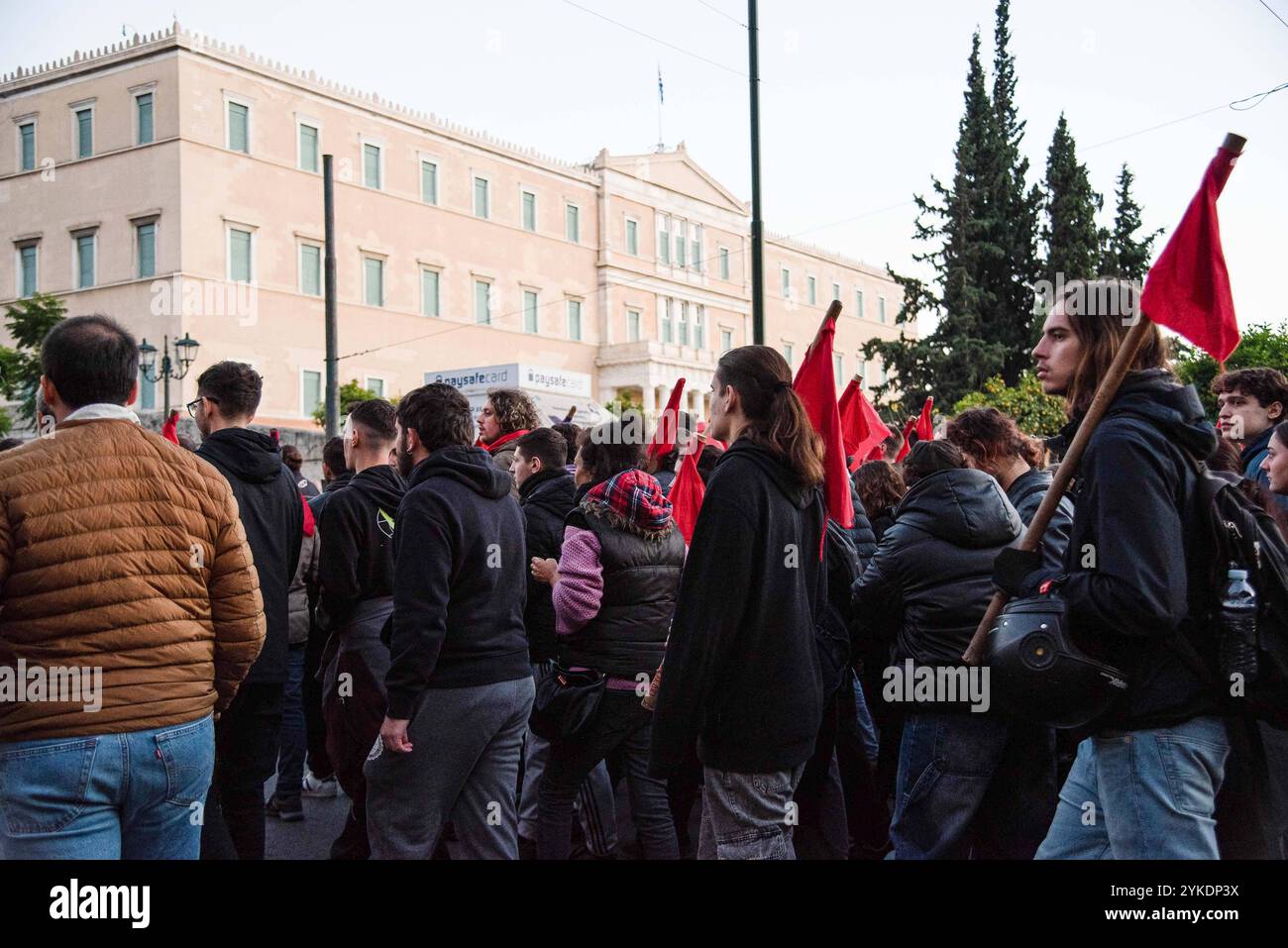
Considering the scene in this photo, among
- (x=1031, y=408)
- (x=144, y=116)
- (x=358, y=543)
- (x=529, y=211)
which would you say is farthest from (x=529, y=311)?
(x=358, y=543)

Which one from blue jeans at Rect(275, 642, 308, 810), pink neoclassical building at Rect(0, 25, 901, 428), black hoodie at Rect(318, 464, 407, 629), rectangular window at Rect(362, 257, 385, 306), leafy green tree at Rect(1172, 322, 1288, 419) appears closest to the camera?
black hoodie at Rect(318, 464, 407, 629)

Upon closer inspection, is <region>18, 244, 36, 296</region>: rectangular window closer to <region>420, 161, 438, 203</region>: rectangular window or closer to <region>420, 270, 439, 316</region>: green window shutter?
<region>420, 270, 439, 316</region>: green window shutter

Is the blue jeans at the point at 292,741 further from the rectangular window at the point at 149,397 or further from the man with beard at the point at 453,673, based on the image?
the rectangular window at the point at 149,397

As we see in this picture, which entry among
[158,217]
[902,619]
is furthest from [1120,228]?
[902,619]

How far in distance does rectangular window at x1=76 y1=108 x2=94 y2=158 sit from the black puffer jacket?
4296 cm

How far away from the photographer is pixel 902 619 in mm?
4605

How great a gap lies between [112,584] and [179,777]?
530mm

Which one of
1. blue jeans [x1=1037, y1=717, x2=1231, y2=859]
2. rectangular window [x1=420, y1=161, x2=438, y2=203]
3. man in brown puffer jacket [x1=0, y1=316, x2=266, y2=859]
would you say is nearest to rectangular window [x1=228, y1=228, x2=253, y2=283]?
rectangular window [x1=420, y1=161, x2=438, y2=203]

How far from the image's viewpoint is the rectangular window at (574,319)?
2130 inches

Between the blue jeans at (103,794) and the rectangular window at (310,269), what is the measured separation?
42.1 m

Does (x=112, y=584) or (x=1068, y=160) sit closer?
(x=112, y=584)

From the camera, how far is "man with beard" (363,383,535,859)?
162 inches

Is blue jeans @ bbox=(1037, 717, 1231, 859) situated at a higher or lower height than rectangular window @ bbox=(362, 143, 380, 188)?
lower

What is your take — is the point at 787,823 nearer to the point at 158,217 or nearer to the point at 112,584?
the point at 112,584
